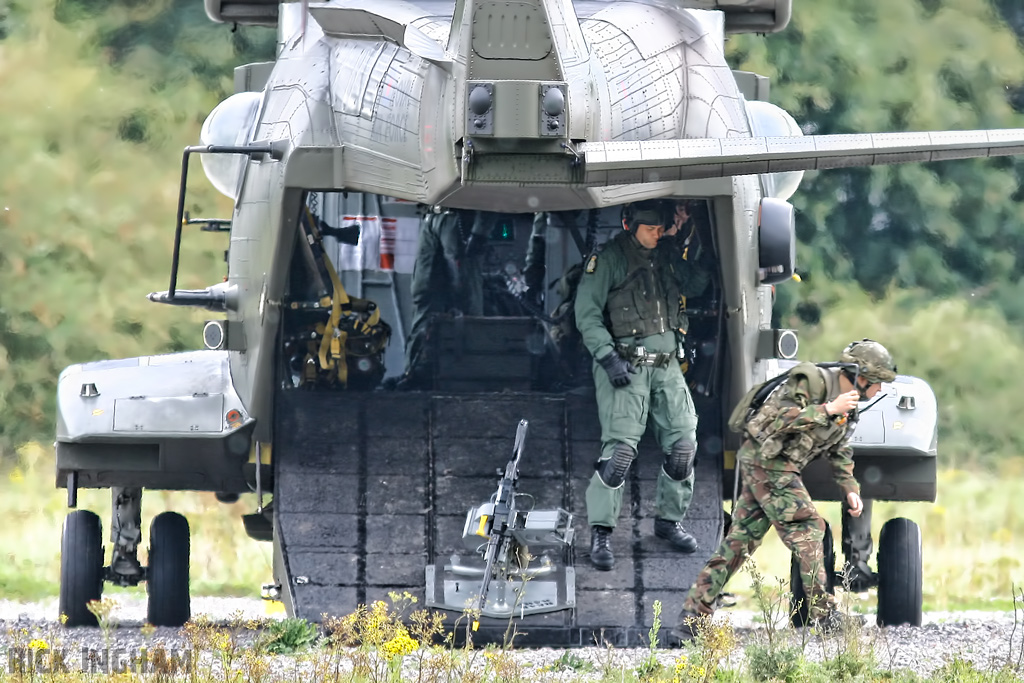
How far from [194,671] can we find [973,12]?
568 inches

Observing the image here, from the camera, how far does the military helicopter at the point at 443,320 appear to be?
8.65m

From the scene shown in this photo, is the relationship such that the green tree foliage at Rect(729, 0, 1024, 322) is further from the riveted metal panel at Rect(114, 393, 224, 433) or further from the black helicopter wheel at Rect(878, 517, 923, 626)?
the riveted metal panel at Rect(114, 393, 224, 433)

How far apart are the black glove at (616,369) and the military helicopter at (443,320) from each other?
0.60m

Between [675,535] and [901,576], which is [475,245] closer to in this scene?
[675,535]

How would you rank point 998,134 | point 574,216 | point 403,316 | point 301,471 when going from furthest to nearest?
point 403,316
point 574,216
point 301,471
point 998,134

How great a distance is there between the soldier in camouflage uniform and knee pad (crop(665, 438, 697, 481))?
0.67 m

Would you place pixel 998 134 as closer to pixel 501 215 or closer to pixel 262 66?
pixel 501 215

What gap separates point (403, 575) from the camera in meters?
9.59

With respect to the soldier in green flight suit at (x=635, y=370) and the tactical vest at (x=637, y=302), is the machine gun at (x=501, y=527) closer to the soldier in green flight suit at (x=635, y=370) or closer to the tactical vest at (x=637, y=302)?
the soldier in green flight suit at (x=635, y=370)

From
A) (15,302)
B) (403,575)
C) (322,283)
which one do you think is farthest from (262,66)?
(15,302)

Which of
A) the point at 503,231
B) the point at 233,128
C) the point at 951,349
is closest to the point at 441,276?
the point at 503,231

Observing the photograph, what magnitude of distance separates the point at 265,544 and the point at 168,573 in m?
5.45

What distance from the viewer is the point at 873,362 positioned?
890cm

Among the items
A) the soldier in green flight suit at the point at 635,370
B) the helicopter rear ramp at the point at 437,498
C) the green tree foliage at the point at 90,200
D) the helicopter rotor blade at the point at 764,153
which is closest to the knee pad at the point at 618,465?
the soldier in green flight suit at the point at 635,370
